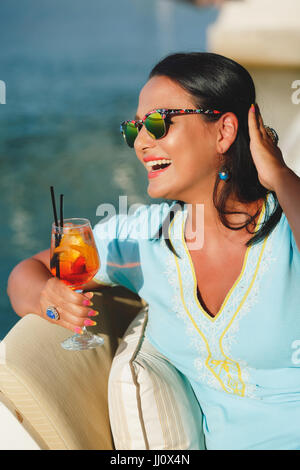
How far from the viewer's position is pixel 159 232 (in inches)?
75.7

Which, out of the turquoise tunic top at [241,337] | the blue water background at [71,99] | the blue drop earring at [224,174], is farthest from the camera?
the blue water background at [71,99]

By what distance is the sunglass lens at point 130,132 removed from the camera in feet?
5.93

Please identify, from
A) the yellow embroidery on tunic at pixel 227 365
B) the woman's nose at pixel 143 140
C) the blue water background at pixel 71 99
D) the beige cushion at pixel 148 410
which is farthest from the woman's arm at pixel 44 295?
the blue water background at pixel 71 99

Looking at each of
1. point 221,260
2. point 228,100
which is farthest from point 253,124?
Result: point 221,260

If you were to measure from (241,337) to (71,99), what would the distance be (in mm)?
14264

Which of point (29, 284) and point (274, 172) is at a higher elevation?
point (274, 172)

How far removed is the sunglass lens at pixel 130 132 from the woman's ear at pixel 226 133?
0.94ft

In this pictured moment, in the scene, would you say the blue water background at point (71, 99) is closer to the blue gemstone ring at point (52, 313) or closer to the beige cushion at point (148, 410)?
the blue gemstone ring at point (52, 313)

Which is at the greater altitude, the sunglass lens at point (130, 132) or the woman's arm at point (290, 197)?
the sunglass lens at point (130, 132)

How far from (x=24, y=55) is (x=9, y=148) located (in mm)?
11762

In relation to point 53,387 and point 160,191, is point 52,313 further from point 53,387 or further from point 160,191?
point 160,191

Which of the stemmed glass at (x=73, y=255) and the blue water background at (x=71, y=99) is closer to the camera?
the stemmed glass at (x=73, y=255)

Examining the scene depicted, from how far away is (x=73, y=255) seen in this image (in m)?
1.63

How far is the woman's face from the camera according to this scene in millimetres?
1688
